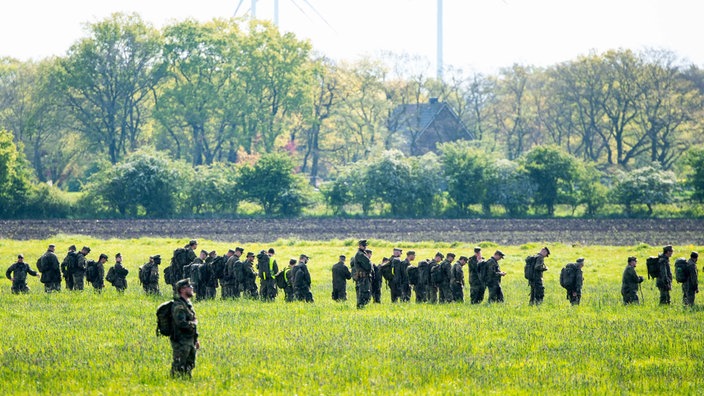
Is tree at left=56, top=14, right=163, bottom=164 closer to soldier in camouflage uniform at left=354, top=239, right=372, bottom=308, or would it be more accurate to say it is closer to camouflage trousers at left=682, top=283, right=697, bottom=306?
soldier in camouflage uniform at left=354, top=239, right=372, bottom=308

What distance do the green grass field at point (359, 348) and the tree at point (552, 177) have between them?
158 feet

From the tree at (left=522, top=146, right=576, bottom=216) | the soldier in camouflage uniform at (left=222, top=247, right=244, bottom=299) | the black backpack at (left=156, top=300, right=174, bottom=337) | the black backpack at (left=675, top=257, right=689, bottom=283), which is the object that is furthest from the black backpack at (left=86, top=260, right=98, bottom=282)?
the tree at (left=522, top=146, right=576, bottom=216)

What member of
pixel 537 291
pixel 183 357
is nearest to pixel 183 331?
pixel 183 357

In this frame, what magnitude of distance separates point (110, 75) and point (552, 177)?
43244mm

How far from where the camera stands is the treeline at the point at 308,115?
3059 inches

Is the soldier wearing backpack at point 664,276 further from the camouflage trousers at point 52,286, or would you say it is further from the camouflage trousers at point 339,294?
the camouflage trousers at point 52,286

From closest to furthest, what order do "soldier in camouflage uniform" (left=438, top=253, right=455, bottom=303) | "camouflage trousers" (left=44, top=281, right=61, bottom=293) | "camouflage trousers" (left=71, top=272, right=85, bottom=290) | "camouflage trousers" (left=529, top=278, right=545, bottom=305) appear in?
"camouflage trousers" (left=529, top=278, right=545, bottom=305)
"soldier in camouflage uniform" (left=438, top=253, right=455, bottom=303)
"camouflage trousers" (left=44, top=281, right=61, bottom=293)
"camouflage trousers" (left=71, top=272, right=85, bottom=290)

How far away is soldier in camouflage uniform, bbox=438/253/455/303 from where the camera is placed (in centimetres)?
2731

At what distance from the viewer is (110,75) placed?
8938cm

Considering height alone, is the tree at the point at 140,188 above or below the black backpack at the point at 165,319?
above

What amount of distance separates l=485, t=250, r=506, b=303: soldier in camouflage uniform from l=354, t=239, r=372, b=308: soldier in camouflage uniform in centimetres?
357

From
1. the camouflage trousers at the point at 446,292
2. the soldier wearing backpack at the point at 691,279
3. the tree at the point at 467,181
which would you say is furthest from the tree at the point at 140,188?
the soldier wearing backpack at the point at 691,279

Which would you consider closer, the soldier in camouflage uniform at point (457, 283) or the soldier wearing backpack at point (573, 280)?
the soldier wearing backpack at point (573, 280)

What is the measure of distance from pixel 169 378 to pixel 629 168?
287 ft
